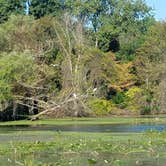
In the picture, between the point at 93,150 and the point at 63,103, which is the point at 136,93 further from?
the point at 93,150

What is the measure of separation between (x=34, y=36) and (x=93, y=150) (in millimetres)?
31833

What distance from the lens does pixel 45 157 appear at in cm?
2072

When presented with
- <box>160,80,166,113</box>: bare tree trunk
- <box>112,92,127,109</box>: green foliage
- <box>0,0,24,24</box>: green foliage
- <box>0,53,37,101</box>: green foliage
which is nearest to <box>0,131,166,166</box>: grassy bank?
<box>0,53,37,101</box>: green foliage

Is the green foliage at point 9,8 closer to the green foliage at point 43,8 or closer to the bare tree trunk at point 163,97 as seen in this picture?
the green foliage at point 43,8

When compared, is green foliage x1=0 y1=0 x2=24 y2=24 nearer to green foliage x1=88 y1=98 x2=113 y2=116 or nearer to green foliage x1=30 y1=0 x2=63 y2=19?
green foliage x1=30 y1=0 x2=63 y2=19

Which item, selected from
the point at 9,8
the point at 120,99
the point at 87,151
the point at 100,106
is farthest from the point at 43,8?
the point at 87,151

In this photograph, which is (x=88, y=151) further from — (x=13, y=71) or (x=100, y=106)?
(x=100, y=106)

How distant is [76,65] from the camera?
53.4 metres

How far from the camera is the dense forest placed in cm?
4491

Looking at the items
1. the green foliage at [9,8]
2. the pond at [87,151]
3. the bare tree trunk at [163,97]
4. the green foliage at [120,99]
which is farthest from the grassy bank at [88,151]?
the green foliage at [9,8]

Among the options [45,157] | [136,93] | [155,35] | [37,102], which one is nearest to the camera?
[45,157]

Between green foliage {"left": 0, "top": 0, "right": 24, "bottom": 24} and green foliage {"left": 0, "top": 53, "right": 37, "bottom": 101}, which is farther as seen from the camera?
green foliage {"left": 0, "top": 0, "right": 24, "bottom": 24}

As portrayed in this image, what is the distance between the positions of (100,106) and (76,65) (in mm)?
4033

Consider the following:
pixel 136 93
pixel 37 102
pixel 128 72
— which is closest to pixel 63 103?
pixel 37 102
